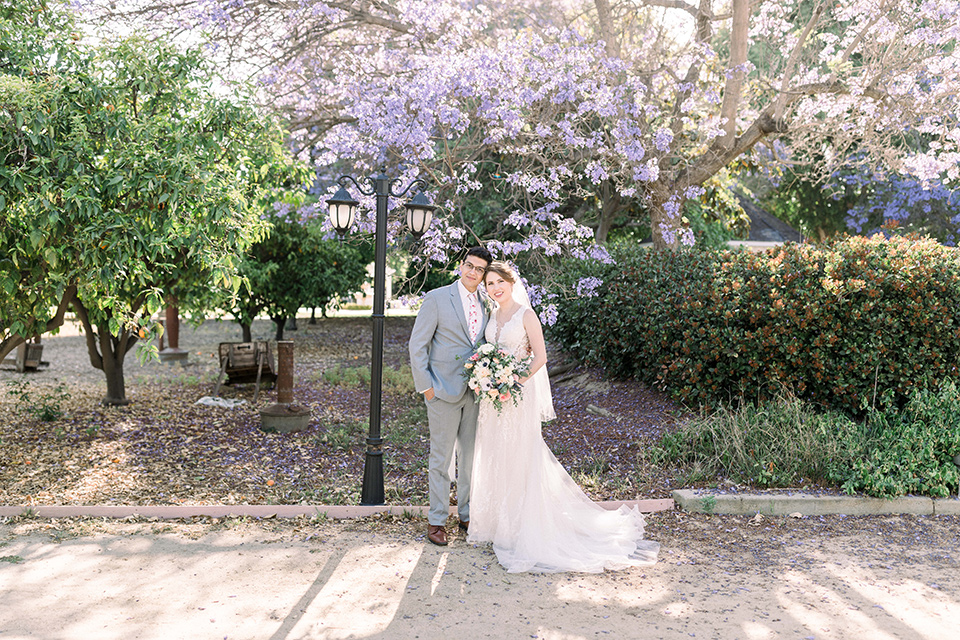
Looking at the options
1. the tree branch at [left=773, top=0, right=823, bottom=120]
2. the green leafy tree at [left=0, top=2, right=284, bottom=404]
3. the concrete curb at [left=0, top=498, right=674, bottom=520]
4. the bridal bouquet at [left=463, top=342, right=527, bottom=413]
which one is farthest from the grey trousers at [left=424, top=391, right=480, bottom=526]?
the tree branch at [left=773, top=0, right=823, bottom=120]

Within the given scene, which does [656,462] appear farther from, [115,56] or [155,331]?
[115,56]

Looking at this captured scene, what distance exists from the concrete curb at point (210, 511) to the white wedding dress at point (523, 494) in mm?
586

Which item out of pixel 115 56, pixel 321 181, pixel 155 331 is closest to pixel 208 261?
pixel 155 331

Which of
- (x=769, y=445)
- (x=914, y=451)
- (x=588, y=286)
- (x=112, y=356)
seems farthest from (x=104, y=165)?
(x=914, y=451)

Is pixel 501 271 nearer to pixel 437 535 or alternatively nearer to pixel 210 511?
pixel 437 535

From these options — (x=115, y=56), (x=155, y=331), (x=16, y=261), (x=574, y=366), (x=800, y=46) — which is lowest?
(x=574, y=366)

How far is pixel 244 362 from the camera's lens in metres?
10.3

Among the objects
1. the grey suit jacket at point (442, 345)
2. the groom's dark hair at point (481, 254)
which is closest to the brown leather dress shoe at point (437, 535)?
the grey suit jacket at point (442, 345)

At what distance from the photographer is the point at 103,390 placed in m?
10.9

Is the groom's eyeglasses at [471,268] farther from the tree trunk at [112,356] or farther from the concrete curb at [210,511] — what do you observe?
the tree trunk at [112,356]

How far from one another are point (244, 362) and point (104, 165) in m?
5.10

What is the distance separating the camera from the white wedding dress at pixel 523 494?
492 centimetres

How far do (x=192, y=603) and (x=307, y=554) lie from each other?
0.87 m

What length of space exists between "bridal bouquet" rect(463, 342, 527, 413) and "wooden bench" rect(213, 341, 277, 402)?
5.98 m
